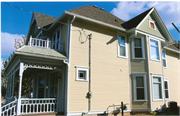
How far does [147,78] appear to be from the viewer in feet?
39.3

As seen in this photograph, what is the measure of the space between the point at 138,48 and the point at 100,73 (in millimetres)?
4006

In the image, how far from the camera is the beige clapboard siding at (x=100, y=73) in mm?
9664

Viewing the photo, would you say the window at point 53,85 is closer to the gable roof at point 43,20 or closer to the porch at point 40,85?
the porch at point 40,85

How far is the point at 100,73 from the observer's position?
10766 millimetres

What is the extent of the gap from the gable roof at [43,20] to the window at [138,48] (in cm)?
721

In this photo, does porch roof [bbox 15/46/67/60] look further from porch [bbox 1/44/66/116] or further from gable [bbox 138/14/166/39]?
gable [bbox 138/14/166/39]

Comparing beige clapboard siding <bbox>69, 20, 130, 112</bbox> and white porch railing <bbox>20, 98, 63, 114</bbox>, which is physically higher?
beige clapboard siding <bbox>69, 20, 130, 112</bbox>

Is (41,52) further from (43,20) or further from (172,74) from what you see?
(172,74)

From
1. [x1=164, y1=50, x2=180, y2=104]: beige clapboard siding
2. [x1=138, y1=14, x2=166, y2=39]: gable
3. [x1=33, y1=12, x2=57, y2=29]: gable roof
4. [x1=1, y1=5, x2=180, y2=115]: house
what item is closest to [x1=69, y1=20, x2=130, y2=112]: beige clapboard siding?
[x1=1, y1=5, x2=180, y2=115]: house

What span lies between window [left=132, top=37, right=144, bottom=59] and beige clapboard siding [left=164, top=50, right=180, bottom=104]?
487cm

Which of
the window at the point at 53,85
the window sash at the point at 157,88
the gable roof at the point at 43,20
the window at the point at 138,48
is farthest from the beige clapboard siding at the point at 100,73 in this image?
the gable roof at the point at 43,20

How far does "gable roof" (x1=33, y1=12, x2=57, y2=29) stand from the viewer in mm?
13422

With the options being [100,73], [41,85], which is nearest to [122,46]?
[100,73]

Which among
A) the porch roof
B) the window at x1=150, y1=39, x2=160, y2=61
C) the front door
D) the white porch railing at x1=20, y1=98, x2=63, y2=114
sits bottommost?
the white porch railing at x1=20, y1=98, x2=63, y2=114
